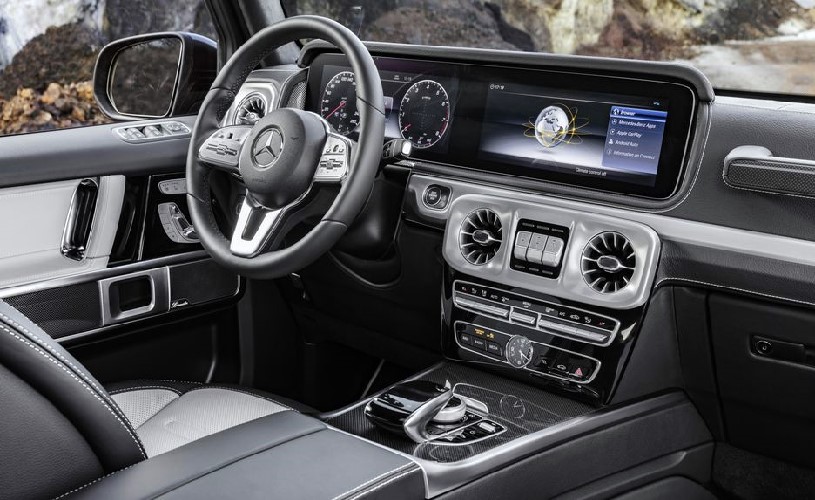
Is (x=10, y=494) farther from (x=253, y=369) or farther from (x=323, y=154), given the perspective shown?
(x=253, y=369)

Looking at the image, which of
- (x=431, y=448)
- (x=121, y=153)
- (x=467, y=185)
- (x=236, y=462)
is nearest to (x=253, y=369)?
(x=121, y=153)

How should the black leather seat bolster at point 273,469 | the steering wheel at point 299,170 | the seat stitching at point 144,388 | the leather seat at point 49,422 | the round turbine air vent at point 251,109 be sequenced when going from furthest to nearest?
the round turbine air vent at point 251,109 → the seat stitching at point 144,388 → the steering wheel at point 299,170 → the black leather seat bolster at point 273,469 → the leather seat at point 49,422

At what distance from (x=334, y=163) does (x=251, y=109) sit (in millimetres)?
721

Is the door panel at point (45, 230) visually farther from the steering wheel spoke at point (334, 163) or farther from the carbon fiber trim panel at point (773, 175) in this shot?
the carbon fiber trim panel at point (773, 175)

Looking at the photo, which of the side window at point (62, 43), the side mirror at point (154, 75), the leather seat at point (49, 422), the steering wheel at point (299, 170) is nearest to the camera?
the leather seat at point (49, 422)

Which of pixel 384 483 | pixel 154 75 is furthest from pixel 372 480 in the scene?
pixel 154 75

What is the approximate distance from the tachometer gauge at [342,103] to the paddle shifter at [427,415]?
74 cm

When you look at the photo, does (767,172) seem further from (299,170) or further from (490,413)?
(299,170)

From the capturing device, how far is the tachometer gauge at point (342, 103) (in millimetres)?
2104

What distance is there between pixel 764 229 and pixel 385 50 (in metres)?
1.00

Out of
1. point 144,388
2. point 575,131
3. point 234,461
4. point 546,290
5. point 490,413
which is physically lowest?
point 144,388

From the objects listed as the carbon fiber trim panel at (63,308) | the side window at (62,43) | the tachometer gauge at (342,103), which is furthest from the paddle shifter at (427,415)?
the side window at (62,43)

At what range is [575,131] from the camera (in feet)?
5.97

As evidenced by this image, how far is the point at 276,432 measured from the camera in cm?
133
